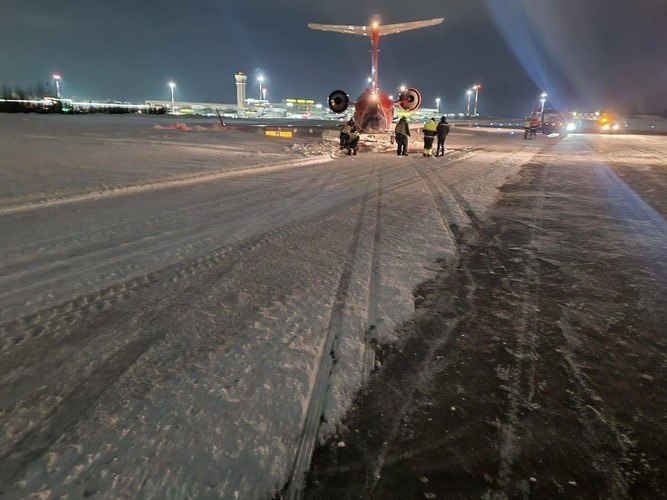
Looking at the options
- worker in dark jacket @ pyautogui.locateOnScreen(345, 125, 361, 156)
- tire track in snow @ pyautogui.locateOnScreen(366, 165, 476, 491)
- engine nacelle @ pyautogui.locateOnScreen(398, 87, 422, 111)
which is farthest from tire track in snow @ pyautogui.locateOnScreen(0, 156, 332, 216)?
engine nacelle @ pyautogui.locateOnScreen(398, 87, 422, 111)

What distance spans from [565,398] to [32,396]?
10.7 feet

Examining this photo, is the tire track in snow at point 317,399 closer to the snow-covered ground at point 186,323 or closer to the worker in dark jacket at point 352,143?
the snow-covered ground at point 186,323

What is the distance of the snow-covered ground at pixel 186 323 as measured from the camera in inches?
84.3

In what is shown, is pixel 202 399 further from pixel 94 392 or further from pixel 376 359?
pixel 376 359

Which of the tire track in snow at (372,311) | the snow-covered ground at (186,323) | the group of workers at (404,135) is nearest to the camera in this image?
the snow-covered ground at (186,323)

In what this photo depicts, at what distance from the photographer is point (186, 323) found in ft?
11.2

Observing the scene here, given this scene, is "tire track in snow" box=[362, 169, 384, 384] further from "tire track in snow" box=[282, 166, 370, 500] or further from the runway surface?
"tire track in snow" box=[282, 166, 370, 500]

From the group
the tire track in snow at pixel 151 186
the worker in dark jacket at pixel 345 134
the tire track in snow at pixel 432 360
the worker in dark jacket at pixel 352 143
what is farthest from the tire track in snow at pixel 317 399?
the worker in dark jacket at pixel 345 134

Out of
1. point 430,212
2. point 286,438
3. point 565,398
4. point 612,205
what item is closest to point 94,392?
point 286,438

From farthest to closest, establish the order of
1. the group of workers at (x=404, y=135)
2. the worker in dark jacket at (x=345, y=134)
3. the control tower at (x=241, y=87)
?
the control tower at (x=241, y=87) → the worker in dark jacket at (x=345, y=134) → the group of workers at (x=404, y=135)

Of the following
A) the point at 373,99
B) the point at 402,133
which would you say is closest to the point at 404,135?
the point at 402,133

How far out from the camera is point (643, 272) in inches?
189

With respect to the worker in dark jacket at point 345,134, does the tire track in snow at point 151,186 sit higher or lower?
lower

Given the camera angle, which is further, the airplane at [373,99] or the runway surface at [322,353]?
the airplane at [373,99]
